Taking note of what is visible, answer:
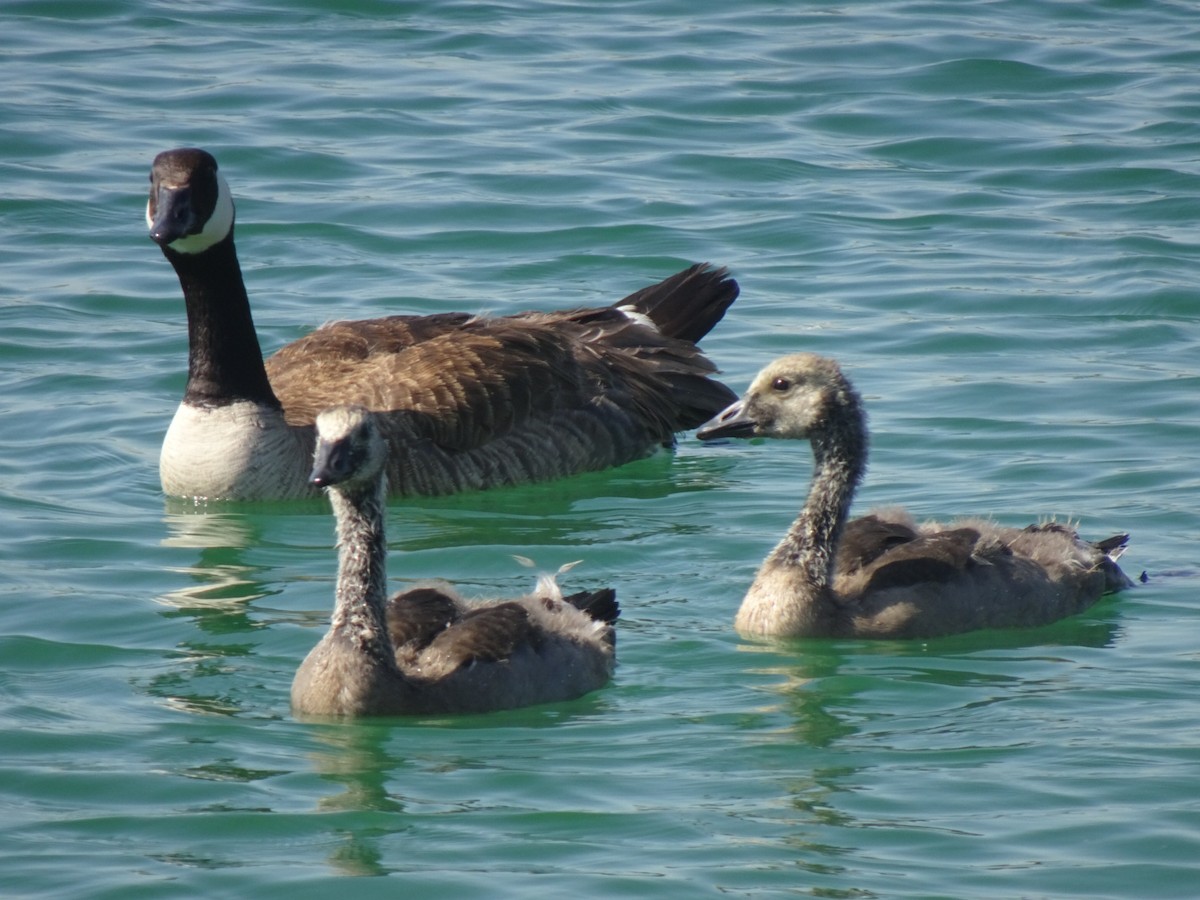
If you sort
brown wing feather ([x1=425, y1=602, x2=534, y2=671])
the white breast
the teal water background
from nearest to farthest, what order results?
the teal water background → brown wing feather ([x1=425, y1=602, x2=534, y2=671]) → the white breast

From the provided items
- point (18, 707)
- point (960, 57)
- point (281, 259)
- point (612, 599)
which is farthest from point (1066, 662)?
point (960, 57)

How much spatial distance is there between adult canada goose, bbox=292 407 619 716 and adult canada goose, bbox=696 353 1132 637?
1287 mm

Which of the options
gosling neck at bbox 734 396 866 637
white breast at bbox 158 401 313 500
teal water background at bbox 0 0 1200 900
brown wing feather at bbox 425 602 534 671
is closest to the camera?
teal water background at bbox 0 0 1200 900

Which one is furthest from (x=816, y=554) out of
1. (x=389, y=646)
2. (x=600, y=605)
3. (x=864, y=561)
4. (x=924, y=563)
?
(x=389, y=646)

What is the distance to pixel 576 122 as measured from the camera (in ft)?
71.9

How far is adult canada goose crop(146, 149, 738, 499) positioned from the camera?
13242 millimetres

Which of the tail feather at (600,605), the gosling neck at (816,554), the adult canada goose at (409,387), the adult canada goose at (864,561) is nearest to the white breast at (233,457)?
the adult canada goose at (409,387)

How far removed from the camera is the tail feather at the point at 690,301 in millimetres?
15055

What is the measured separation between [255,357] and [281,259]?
492 centimetres

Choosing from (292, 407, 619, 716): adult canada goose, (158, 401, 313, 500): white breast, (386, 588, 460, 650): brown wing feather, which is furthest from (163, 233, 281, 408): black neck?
(292, 407, 619, 716): adult canada goose

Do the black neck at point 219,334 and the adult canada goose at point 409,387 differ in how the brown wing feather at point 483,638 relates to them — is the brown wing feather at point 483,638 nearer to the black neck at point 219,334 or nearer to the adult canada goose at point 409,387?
the adult canada goose at point 409,387

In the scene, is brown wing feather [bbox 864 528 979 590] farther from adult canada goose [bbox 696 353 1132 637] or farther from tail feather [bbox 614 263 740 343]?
tail feather [bbox 614 263 740 343]

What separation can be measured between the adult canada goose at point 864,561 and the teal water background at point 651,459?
184 millimetres

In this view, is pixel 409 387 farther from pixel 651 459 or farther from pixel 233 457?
pixel 651 459
